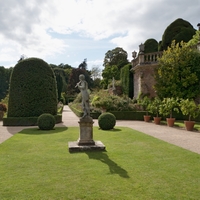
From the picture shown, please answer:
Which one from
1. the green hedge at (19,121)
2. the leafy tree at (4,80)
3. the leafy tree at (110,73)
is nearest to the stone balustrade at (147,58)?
the green hedge at (19,121)

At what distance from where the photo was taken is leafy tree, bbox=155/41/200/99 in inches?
629

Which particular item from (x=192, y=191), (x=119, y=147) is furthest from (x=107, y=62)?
(x=192, y=191)

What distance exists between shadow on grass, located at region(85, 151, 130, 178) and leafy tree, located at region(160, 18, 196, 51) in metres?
18.0

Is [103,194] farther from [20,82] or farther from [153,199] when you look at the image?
[20,82]

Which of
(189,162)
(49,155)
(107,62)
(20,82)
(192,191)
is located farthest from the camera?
(107,62)

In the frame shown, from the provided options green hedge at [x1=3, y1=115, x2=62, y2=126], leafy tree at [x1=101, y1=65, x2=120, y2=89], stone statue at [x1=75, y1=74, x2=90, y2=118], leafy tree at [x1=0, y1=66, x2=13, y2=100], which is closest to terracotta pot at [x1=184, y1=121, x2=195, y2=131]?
stone statue at [x1=75, y1=74, x2=90, y2=118]

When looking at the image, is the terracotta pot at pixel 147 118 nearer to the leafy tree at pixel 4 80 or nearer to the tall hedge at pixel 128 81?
the tall hedge at pixel 128 81

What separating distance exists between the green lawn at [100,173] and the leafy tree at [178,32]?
16727mm

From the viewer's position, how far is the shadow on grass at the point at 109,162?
4.64 metres

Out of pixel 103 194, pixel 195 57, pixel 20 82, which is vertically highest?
pixel 195 57

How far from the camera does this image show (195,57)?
15.9 metres

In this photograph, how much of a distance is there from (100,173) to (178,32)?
808 inches

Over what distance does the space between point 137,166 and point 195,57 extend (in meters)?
13.3

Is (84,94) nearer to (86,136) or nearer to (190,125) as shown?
(86,136)
